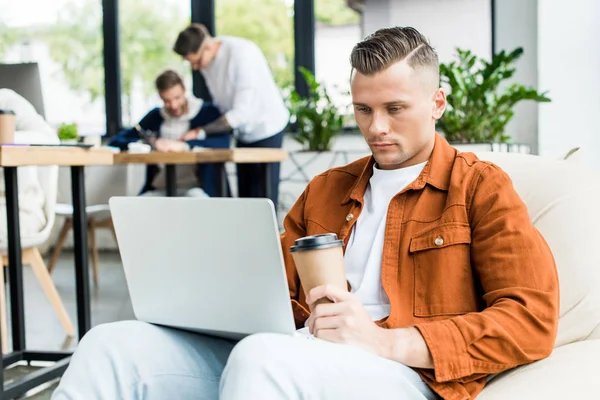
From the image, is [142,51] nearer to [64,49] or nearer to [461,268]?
[64,49]

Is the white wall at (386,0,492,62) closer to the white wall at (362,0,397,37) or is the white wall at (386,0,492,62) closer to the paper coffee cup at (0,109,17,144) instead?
the white wall at (362,0,397,37)

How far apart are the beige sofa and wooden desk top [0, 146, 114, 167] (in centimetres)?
138

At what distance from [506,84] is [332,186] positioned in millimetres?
3718

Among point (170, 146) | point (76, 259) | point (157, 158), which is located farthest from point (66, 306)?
point (76, 259)

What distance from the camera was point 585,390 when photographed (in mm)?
1146

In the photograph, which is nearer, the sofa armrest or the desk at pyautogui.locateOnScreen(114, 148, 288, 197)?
the sofa armrest

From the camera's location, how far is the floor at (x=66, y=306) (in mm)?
3201

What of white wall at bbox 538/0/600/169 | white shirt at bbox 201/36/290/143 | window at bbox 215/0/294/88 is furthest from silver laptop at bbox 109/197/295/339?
window at bbox 215/0/294/88

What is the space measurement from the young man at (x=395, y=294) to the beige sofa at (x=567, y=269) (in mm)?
41

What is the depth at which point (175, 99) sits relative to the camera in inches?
176

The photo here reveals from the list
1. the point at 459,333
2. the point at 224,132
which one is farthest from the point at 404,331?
the point at 224,132

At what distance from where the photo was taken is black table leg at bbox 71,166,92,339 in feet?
8.95

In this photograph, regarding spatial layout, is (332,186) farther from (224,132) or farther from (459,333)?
(224,132)

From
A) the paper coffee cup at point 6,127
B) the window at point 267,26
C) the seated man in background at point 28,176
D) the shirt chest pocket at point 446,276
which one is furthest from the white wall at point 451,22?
the shirt chest pocket at point 446,276
